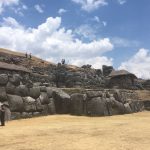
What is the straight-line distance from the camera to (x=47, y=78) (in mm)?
46000

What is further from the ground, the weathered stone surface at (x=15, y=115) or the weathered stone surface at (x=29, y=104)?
the weathered stone surface at (x=29, y=104)

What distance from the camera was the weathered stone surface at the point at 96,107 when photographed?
25994 millimetres

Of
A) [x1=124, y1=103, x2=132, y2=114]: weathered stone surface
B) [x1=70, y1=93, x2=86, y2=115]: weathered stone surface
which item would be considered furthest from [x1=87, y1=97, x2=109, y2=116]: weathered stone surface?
[x1=124, y1=103, x2=132, y2=114]: weathered stone surface

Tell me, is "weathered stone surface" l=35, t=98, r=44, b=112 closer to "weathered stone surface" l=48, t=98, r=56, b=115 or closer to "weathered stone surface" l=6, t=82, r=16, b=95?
"weathered stone surface" l=48, t=98, r=56, b=115

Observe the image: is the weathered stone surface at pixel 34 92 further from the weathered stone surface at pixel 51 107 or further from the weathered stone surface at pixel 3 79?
the weathered stone surface at pixel 3 79

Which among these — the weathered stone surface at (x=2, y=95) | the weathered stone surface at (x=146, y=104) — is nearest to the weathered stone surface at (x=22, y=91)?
the weathered stone surface at (x=2, y=95)

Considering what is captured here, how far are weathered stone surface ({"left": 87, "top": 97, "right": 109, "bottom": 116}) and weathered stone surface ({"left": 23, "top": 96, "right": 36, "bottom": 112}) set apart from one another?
171 inches

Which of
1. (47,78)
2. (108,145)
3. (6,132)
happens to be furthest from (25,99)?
(47,78)

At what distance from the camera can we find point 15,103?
75.2ft

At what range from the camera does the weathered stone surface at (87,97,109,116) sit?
85.3 ft

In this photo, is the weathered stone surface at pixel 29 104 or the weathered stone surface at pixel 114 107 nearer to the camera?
the weathered stone surface at pixel 29 104

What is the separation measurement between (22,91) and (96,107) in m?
5.90

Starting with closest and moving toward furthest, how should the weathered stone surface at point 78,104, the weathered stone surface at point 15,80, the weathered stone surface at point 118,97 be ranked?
the weathered stone surface at point 15,80 → the weathered stone surface at point 78,104 → the weathered stone surface at point 118,97

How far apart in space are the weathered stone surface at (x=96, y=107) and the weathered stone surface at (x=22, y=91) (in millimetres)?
4976
